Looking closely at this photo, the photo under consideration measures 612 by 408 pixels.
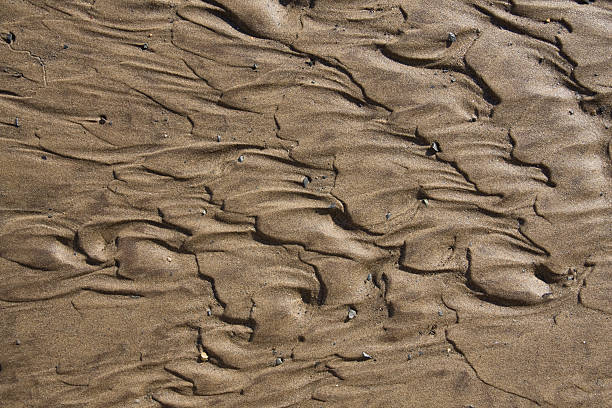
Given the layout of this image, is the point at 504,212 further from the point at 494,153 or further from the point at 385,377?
the point at 385,377

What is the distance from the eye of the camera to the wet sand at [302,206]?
264cm

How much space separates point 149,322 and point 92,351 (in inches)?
13.1

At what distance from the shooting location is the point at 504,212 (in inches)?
109

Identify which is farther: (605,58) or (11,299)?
(605,58)

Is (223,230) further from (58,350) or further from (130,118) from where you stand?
(58,350)

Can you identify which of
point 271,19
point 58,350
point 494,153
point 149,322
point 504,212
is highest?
point 271,19

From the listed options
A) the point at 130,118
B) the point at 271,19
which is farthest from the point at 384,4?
the point at 130,118

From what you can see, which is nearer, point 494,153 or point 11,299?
point 11,299

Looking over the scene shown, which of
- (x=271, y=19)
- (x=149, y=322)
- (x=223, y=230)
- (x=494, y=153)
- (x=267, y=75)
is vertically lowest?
(x=149, y=322)

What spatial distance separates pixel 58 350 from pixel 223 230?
1084mm

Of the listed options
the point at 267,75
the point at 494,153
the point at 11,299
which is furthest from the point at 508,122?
the point at 11,299

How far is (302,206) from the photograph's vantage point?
2699 mm

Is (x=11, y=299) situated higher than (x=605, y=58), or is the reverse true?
(x=605, y=58)

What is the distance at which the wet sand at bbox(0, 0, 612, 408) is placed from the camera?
8.65 feet
